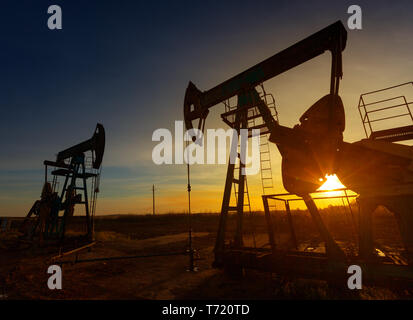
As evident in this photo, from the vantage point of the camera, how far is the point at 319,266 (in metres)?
4.62

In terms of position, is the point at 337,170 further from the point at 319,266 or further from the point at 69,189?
the point at 69,189

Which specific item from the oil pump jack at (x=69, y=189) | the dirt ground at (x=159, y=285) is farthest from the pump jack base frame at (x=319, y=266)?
the oil pump jack at (x=69, y=189)

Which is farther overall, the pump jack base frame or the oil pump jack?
the oil pump jack

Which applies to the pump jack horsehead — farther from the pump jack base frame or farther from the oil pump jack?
the oil pump jack

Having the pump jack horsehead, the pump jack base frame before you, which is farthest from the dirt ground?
the pump jack horsehead

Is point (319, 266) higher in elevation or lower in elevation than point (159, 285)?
higher

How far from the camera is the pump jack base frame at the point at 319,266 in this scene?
12.7ft

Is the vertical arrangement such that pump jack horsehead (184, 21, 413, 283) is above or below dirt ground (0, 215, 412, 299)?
above

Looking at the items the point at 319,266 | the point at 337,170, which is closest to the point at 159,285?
the point at 319,266

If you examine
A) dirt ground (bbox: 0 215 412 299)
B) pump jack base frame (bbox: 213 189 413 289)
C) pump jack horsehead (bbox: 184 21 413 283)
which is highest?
pump jack horsehead (bbox: 184 21 413 283)

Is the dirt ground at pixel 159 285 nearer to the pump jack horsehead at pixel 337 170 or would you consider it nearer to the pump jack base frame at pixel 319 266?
the pump jack base frame at pixel 319 266

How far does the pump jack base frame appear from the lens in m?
3.87
